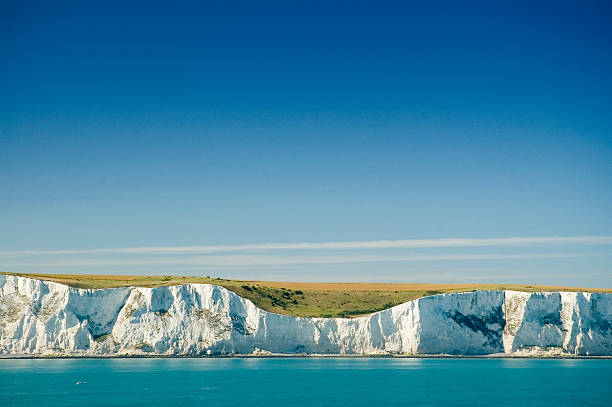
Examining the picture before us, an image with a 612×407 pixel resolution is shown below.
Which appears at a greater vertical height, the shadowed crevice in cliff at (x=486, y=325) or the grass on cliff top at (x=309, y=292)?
the grass on cliff top at (x=309, y=292)

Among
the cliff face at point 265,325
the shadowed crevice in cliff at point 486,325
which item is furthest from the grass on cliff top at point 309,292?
the shadowed crevice in cliff at point 486,325

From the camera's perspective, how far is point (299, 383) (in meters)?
60.9

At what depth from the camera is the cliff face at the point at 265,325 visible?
87500 mm

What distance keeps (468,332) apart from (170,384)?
46.9 metres

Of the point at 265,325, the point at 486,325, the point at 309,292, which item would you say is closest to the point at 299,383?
the point at 265,325

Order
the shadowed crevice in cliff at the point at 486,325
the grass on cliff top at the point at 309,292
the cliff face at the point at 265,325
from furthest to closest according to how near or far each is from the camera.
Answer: the grass on cliff top at the point at 309,292
the shadowed crevice in cliff at the point at 486,325
the cliff face at the point at 265,325

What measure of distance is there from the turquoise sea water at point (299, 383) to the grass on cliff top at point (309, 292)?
11.1 metres

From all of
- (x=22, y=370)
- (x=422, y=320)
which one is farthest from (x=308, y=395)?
(x=422, y=320)

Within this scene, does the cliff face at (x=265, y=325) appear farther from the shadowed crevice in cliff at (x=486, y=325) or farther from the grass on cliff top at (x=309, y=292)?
the grass on cliff top at (x=309, y=292)

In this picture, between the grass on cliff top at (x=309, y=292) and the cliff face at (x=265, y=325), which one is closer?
the cliff face at (x=265, y=325)

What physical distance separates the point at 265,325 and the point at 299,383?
96.8ft

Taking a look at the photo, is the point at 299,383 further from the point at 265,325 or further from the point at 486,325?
the point at 486,325

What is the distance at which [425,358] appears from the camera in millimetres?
93062

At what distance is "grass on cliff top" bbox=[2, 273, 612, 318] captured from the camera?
94.7 m
